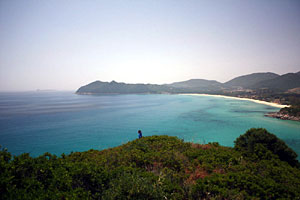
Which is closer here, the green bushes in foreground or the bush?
the green bushes in foreground

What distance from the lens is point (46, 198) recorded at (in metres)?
3.48

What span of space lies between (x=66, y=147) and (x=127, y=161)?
21.9 metres

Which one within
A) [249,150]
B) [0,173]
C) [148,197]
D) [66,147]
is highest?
[0,173]

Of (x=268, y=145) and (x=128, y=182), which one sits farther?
(x=268, y=145)

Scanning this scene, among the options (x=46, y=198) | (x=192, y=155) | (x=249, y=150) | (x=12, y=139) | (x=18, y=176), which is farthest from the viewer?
(x=12, y=139)

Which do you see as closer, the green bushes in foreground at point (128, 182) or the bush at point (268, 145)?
the green bushes in foreground at point (128, 182)

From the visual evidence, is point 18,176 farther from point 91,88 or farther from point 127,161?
point 91,88

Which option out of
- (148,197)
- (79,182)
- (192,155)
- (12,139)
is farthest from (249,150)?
(12,139)

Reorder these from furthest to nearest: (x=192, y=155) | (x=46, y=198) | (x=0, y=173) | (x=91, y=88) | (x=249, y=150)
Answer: (x=91, y=88), (x=249, y=150), (x=192, y=155), (x=0, y=173), (x=46, y=198)

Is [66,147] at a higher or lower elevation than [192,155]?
lower

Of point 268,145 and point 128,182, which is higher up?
point 128,182

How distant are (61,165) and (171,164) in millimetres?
4845

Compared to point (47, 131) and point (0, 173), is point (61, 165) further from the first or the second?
point (47, 131)

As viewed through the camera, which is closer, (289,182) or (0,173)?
(0,173)
